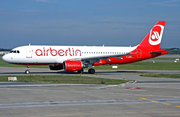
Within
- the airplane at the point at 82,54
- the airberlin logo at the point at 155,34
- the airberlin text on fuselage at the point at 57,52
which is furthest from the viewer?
the airberlin logo at the point at 155,34

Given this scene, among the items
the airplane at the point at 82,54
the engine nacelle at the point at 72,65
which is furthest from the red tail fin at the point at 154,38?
the engine nacelle at the point at 72,65

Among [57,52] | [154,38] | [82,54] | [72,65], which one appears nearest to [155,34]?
[154,38]

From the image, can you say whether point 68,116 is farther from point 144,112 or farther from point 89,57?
point 89,57

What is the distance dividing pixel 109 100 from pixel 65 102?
2.58 m

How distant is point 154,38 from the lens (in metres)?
45.7

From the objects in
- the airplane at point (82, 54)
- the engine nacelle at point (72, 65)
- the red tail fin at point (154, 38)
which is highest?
the red tail fin at point (154, 38)

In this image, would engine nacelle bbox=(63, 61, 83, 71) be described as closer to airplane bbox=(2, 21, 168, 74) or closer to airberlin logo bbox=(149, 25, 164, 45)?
airplane bbox=(2, 21, 168, 74)

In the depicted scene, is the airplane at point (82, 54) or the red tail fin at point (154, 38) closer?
the airplane at point (82, 54)

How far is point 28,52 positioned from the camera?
127 ft

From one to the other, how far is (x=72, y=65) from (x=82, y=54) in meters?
4.24

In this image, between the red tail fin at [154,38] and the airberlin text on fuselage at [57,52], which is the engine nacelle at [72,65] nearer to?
the airberlin text on fuselage at [57,52]

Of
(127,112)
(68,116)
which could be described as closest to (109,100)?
(127,112)

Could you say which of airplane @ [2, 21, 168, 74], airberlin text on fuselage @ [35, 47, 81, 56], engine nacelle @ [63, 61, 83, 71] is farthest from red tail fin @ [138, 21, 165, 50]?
engine nacelle @ [63, 61, 83, 71]

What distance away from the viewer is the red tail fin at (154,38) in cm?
4538
